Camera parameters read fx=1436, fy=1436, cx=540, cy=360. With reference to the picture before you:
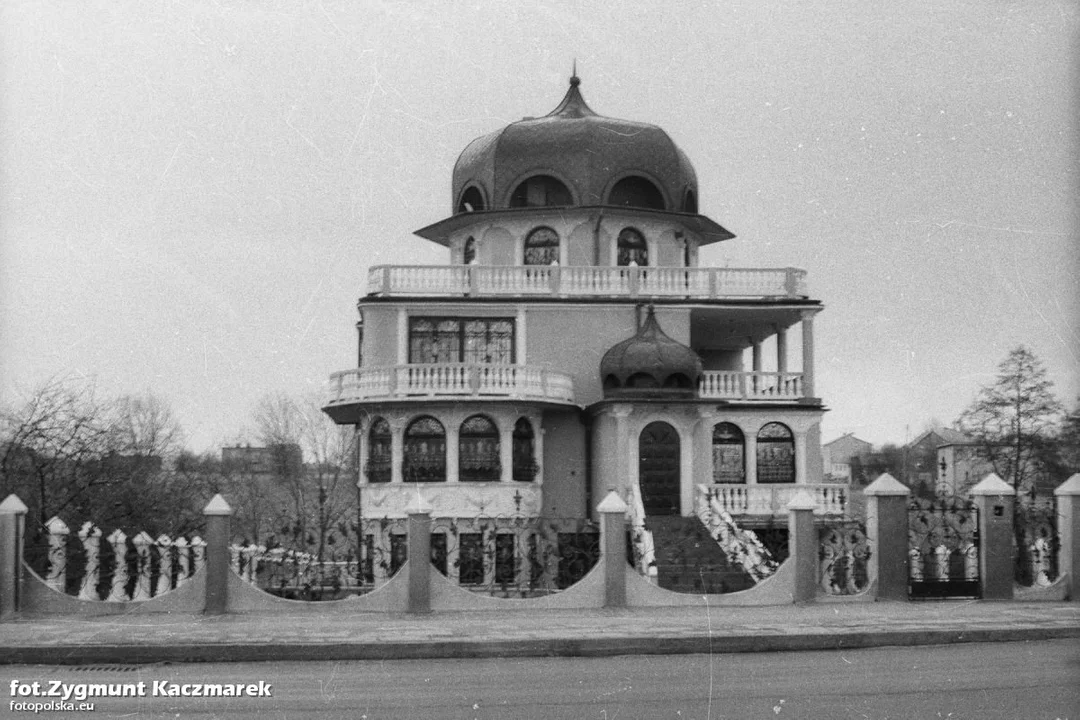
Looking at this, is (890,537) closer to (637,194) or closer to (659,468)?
(659,468)

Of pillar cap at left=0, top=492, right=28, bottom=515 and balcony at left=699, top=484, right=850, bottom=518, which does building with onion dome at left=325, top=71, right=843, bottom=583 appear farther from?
pillar cap at left=0, top=492, right=28, bottom=515

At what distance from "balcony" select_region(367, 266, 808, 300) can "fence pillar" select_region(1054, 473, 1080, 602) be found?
43.1 ft

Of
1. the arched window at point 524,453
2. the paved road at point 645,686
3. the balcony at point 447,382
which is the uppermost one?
the balcony at point 447,382

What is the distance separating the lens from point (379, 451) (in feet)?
112

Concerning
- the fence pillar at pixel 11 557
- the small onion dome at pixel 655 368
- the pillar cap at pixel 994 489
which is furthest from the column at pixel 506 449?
Answer: the fence pillar at pixel 11 557

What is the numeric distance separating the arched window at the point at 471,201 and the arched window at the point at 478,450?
7.14 metres

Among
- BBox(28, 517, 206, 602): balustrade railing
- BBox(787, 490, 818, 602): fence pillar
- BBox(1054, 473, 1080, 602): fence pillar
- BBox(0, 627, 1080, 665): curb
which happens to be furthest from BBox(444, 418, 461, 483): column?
BBox(0, 627, 1080, 665): curb

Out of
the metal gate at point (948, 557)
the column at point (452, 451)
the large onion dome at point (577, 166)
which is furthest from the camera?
the large onion dome at point (577, 166)

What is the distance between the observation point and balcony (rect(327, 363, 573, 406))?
3319 cm

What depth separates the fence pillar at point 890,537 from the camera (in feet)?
75.7

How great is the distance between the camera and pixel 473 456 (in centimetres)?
3362

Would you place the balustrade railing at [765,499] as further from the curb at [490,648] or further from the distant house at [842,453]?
the distant house at [842,453]

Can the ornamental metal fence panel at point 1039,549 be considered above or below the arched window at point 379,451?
below

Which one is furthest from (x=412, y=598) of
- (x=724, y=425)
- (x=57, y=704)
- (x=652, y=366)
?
(x=724, y=425)
